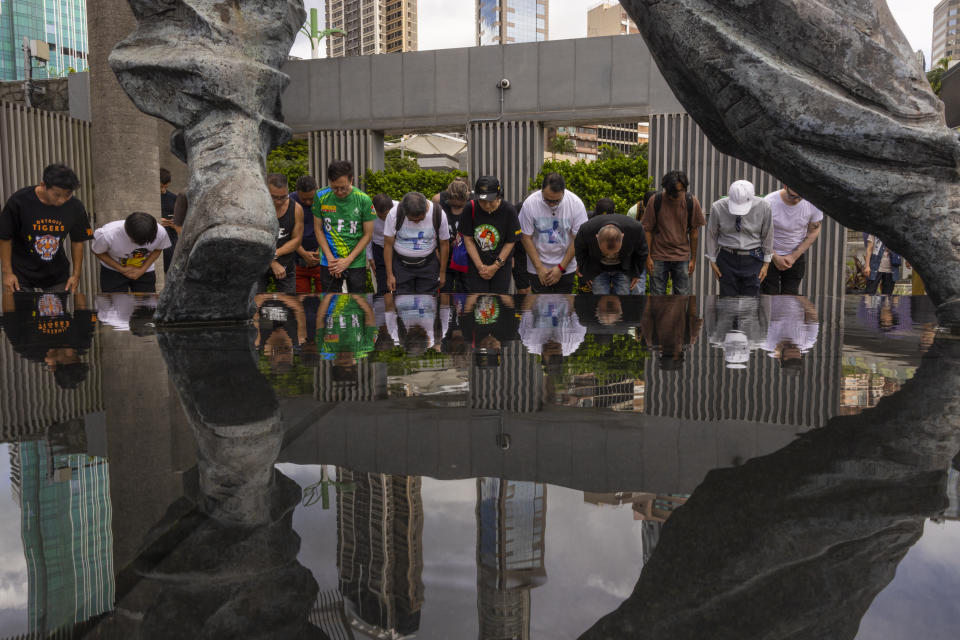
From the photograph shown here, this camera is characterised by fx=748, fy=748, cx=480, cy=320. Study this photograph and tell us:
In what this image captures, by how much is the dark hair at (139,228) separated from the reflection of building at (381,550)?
14.8ft

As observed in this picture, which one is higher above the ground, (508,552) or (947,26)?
(947,26)

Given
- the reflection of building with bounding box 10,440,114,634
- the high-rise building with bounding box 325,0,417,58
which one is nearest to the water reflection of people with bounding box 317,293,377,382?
the reflection of building with bounding box 10,440,114,634

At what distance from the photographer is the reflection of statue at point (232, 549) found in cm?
47

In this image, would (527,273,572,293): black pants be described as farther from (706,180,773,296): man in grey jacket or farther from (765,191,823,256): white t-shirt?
(765,191,823,256): white t-shirt

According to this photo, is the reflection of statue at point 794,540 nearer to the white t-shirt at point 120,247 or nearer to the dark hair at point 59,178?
the white t-shirt at point 120,247

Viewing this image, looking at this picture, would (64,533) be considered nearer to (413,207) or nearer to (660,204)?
(413,207)

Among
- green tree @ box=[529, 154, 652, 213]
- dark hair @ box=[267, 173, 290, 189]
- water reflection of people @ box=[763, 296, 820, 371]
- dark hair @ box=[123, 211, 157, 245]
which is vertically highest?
Result: green tree @ box=[529, 154, 652, 213]

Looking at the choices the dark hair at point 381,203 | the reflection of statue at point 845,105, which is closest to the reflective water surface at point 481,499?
the reflection of statue at point 845,105

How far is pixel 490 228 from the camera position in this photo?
18.4 feet

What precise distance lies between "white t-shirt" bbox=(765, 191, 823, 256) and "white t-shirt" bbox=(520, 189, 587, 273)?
1429mm

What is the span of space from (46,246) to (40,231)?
98mm

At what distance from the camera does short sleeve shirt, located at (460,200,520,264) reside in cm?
559

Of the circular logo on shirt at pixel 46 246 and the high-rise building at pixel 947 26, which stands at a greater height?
the high-rise building at pixel 947 26

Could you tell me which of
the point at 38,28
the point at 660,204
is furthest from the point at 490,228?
the point at 38,28
